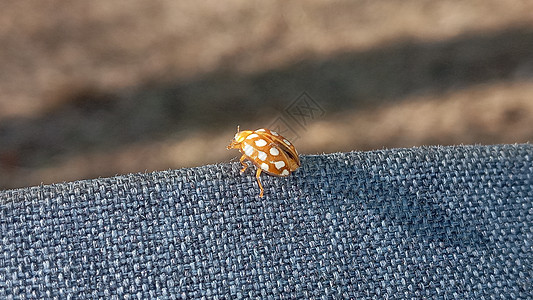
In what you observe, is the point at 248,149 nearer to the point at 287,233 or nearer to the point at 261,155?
the point at 261,155

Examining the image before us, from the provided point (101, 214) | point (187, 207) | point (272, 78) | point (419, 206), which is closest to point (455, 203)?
point (419, 206)

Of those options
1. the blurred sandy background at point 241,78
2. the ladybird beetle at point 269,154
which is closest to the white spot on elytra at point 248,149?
the ladybird beetle at point 269,154

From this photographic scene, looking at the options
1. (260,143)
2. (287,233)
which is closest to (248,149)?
(260,143)

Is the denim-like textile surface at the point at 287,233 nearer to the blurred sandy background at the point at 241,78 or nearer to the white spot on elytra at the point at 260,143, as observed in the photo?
the white spot on elytra at the point at 260,143

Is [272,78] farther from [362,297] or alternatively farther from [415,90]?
[362,297]

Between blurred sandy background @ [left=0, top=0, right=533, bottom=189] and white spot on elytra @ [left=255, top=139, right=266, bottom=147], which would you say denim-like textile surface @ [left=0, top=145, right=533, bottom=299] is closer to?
white spot on elytra @ [left=255, top=139, right=266, bottom=147]

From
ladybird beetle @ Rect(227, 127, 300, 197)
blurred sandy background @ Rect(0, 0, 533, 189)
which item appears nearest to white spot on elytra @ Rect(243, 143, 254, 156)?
ladybird beetle @ Rect(227, 127, 300, 197)
